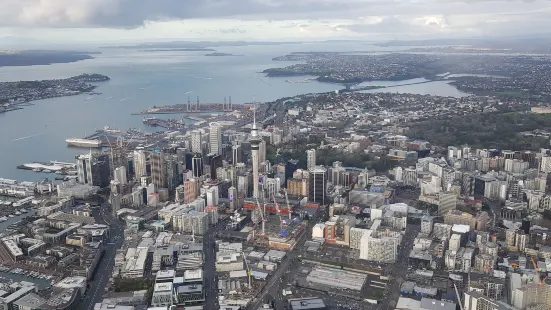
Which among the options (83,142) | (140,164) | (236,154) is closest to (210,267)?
(140,164)

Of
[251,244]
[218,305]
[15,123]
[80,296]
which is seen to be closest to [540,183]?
[251,244]

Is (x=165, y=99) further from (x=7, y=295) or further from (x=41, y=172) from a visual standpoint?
(x=7, y=295)

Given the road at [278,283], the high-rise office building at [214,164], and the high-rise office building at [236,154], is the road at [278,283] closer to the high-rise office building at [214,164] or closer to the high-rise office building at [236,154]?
the high-rise office building at [214,164]

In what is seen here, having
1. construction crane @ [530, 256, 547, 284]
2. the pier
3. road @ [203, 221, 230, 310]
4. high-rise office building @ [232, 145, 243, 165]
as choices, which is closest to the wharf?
the pier

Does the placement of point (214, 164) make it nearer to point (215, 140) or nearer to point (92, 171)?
point (215, 140)

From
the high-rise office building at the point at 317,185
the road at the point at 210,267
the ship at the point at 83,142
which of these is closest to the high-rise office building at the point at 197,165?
the road at the point at 210,267
